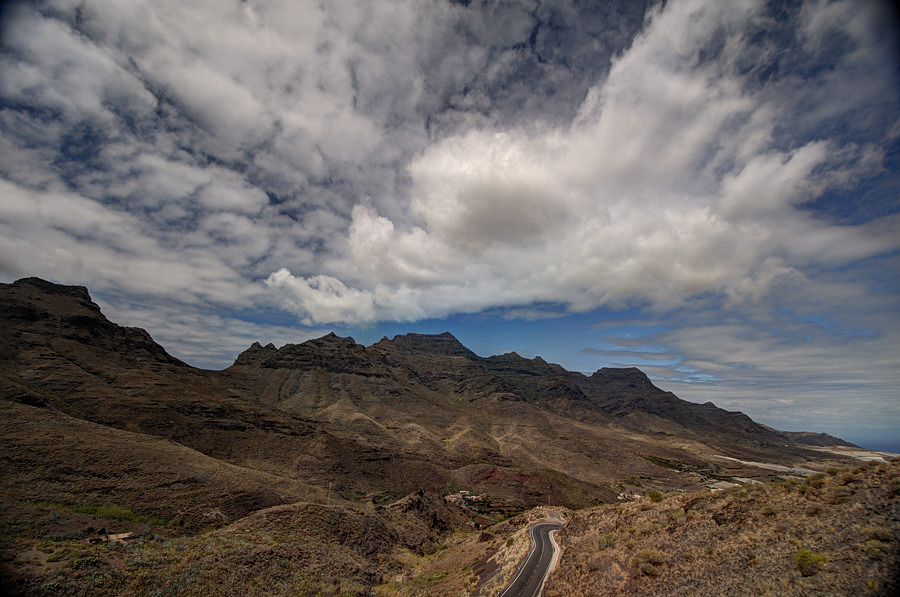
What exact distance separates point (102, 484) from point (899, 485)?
6838 centimetres

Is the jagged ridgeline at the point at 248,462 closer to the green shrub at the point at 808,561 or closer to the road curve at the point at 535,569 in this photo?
the road curve at the point at 535,569

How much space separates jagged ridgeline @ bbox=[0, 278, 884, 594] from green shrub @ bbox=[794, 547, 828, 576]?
75.6 ft

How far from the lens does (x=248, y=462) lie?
77.9m

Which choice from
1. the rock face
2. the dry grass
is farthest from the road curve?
the rock face

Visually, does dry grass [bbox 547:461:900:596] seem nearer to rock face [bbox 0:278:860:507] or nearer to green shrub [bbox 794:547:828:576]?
green shrub [bbox 794:547:828:576]

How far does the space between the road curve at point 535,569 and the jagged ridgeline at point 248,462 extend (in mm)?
3863

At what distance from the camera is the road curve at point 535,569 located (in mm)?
22844

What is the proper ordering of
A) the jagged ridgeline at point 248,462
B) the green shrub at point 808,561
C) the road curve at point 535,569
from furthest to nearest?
the jagged ridgeline at point 248,462 < the road curve at point 535,569 < the green shrub at point 808,561

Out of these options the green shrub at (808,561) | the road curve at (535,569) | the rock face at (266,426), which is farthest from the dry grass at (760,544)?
the rock face at (266,426)

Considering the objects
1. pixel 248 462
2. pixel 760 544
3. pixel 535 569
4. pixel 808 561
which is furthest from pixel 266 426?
pixel 808 561

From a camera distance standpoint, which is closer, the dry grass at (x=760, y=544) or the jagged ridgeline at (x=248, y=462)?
the dry grass at (x=760, y=544)

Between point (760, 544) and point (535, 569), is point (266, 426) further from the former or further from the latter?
point (760, 544)

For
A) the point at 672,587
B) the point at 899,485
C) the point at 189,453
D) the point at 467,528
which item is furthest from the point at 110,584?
the point at 467,528

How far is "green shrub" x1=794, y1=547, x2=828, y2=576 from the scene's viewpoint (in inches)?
455
